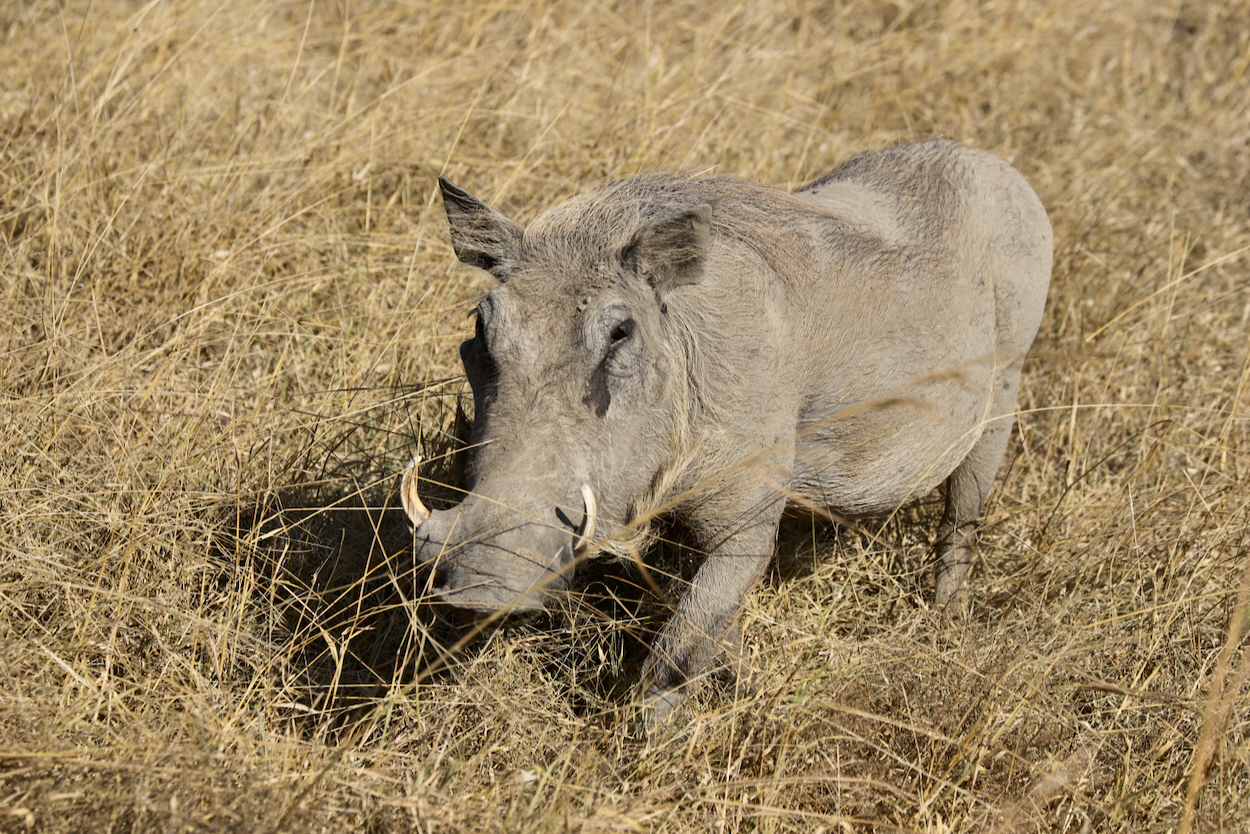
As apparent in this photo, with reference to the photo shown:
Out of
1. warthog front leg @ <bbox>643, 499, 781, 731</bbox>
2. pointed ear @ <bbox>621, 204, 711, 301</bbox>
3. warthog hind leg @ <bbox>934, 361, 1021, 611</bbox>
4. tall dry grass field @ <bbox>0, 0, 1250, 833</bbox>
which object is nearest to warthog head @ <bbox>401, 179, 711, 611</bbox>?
pointed ear @ <bbox>621, 204, 711, 301</bbox>

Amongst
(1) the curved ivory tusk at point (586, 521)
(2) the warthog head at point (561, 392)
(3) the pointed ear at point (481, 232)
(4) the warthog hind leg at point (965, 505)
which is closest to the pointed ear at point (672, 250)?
(2) the warthog head at point (561, 392)

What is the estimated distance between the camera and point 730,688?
2.97 m

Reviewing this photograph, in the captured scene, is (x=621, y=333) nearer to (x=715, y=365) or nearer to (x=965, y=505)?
(x=715, y=365)

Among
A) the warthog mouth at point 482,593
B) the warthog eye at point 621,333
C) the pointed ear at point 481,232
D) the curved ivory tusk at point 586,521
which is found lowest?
the warthog mouth at point 482,593

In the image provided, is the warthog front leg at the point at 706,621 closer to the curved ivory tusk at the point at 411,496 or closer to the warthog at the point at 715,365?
the warthog at the point at 715,365

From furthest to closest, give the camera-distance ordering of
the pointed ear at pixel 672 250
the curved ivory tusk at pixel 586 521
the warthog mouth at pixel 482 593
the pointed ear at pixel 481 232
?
the pointed ear at pixel 481 232, the pointed ear at pixel 672 250, the curved ivory tusk at pixel 586 521, the warthog mouth at pixel 482 593

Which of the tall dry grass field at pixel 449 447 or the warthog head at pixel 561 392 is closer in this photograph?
the warthog head at pixel 561 392

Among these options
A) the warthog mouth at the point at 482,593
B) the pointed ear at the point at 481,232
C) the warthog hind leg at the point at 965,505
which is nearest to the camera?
the warthog mouth at the point at 482,593

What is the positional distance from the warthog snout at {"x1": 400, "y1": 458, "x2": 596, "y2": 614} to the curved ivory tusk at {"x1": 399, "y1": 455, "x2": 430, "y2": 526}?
0.06 m

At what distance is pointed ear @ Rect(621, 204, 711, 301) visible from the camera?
8.38 ft

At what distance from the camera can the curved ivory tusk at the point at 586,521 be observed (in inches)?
95.1

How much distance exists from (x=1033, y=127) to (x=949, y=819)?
4472 millimetres

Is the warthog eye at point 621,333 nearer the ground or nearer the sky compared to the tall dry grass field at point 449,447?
nearer the sky

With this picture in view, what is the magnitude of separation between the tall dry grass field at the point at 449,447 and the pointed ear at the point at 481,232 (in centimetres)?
59
